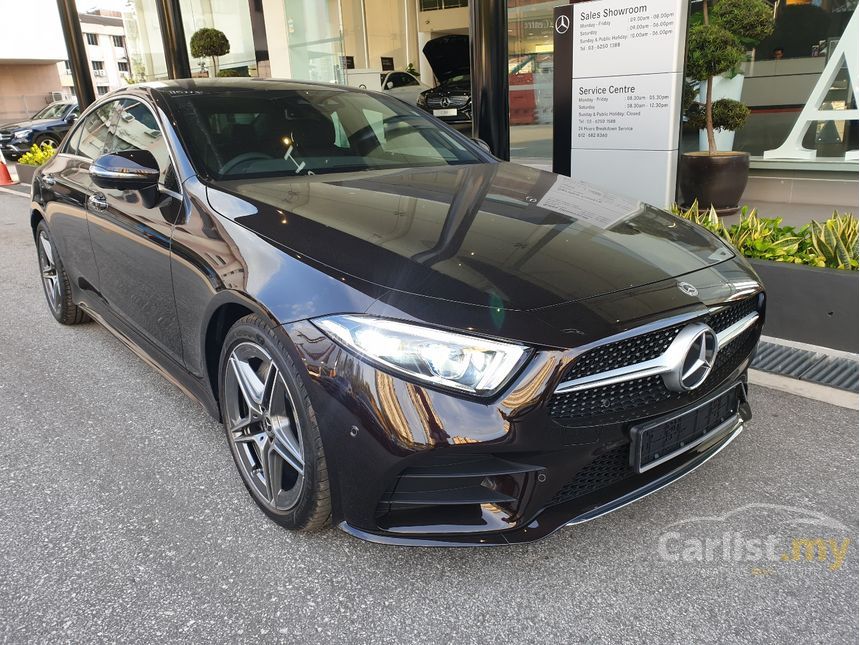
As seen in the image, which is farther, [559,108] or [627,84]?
[559,108]

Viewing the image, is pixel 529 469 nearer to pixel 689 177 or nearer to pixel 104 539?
pixel 104 539

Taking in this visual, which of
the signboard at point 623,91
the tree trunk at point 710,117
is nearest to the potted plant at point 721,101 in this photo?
the tree trunk at point 710,117

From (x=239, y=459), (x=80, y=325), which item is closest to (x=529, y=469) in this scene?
(x=239, y=459)

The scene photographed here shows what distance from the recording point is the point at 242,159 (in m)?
2.70

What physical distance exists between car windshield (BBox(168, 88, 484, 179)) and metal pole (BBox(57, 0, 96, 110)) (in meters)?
9.71

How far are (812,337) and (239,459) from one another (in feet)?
9.72

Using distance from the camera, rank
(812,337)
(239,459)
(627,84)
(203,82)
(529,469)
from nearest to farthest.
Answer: (529,469) → (239,459) → (203,82) → (812,337) → (627,84)

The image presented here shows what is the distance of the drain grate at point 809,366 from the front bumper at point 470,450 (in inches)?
65.9

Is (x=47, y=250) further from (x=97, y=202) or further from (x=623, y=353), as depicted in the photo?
(x=623, y=353)

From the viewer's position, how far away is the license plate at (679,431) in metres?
1.80

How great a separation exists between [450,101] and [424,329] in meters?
12.8

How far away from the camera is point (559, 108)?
5508 millimetres

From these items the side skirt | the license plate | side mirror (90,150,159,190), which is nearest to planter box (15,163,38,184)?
the side skirt

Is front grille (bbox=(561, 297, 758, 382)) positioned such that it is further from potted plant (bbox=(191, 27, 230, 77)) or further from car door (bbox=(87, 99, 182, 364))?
Result: potted plant (bbox=(191, 27, 230, 77))
